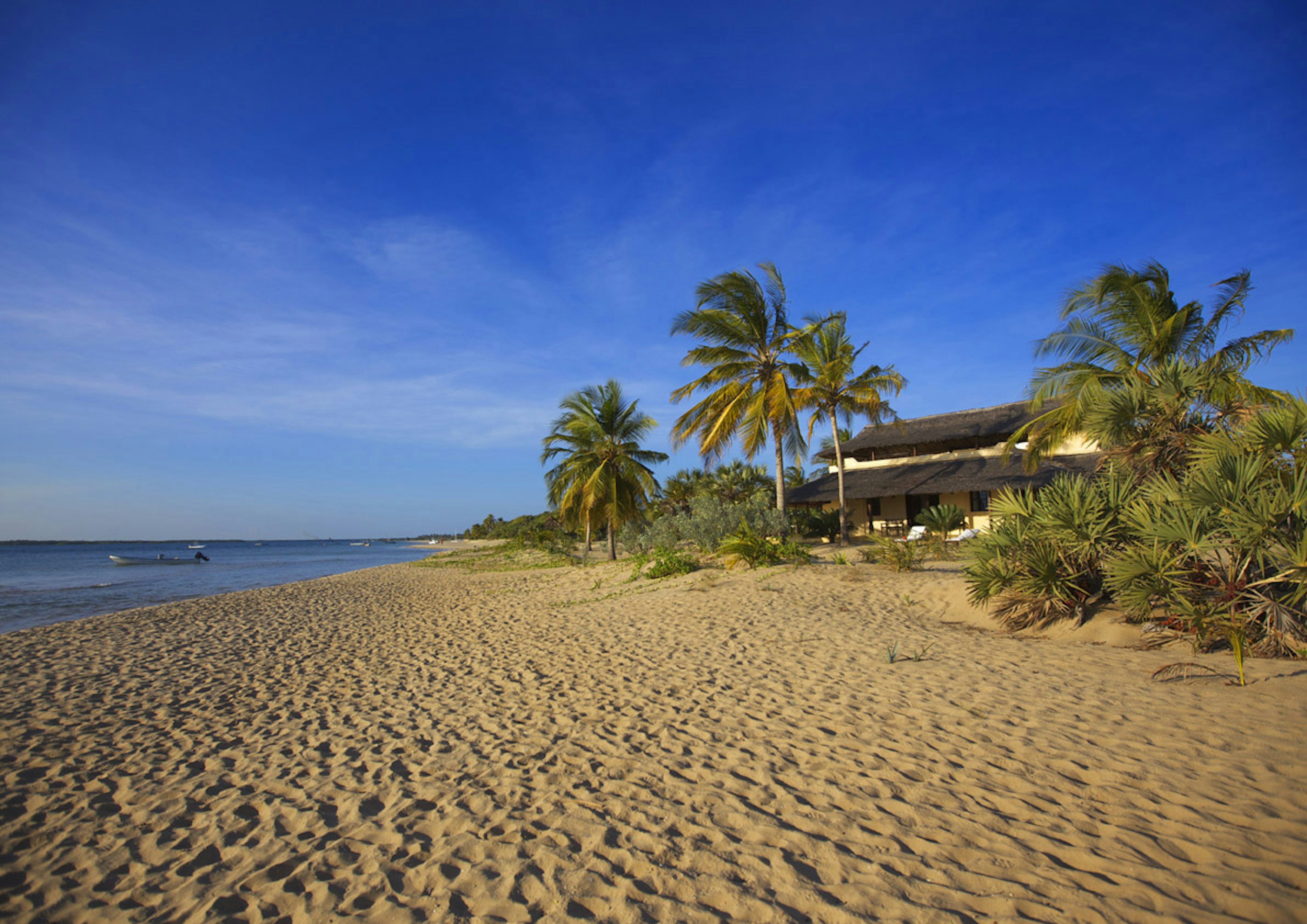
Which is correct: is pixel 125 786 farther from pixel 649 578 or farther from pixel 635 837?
pixel 649 578

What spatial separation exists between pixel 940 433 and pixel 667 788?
21594 millimetres

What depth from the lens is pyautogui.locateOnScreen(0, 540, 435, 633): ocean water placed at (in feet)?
50.4

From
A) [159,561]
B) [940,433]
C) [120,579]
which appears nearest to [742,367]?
[940,433]

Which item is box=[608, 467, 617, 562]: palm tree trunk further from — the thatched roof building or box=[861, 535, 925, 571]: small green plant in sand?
box=[861, 535, 925, 571]: small green plant in sand

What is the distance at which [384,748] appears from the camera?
4.46 metres

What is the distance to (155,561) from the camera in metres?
43.8

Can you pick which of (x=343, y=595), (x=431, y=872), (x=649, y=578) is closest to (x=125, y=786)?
(x=431, y=872)

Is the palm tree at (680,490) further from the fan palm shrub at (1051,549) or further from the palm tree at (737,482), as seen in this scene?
the fan palm shrub at (1051,549)

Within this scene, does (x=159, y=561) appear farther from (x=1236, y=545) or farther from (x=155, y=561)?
(x=1236, y=545)

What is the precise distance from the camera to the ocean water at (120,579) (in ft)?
50.4

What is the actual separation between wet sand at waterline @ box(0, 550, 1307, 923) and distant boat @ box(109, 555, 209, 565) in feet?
142

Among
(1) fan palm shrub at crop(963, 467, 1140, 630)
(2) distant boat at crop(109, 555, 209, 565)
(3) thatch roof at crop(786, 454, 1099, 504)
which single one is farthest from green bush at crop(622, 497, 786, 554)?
(2) distant boat at crop(109, 555, 209, 565)

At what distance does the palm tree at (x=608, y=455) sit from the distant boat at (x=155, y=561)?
34.5m

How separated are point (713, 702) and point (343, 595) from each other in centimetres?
1405
